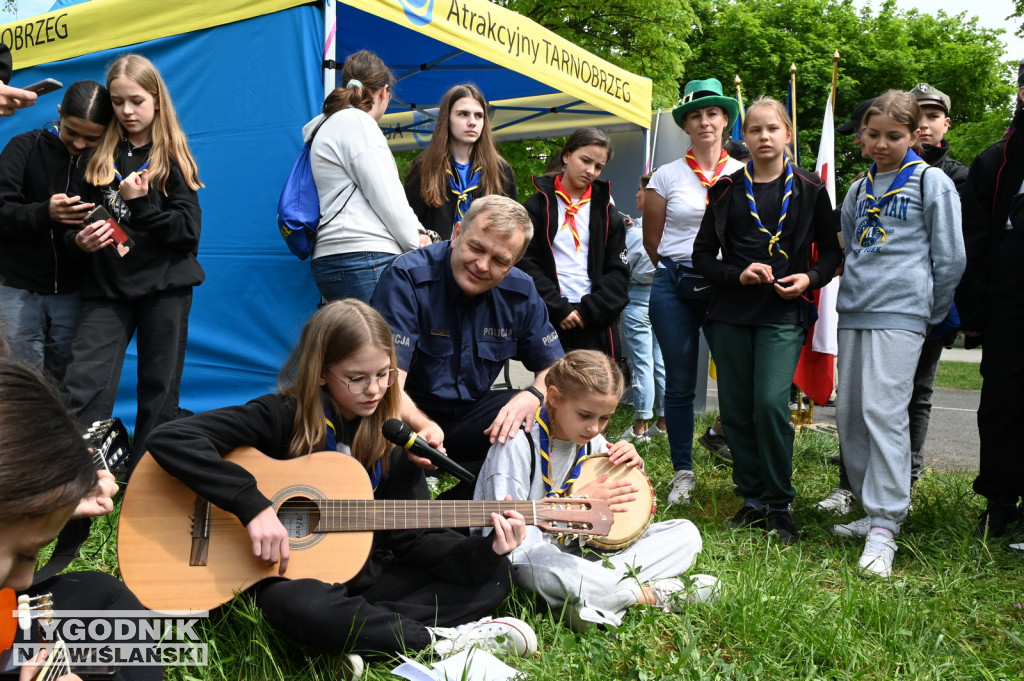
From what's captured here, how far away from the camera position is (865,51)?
104 ft

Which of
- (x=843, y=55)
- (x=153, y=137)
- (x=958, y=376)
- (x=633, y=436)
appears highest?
(x=843, y=55)

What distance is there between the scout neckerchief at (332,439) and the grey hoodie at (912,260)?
229 centimetres

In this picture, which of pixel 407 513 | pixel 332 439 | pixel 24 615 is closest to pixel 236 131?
pixel 332 439

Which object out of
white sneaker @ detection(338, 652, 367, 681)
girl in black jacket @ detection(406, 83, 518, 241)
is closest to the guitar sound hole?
white sneaker @ detection(338, 652, 367, 681)

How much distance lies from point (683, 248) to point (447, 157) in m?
1.39

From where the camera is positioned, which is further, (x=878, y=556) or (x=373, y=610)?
(x=878, y=556)

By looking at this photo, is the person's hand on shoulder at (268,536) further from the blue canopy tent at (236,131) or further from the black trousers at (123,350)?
the blue canopy tent at (236,131)

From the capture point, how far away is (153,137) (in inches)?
158

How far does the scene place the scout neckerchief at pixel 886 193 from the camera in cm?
377

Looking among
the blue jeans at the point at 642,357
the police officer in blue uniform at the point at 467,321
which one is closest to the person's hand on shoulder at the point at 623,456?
the police officer in blue uniform at the point at 467,321

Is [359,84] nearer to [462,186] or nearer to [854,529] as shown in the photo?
[462,186]

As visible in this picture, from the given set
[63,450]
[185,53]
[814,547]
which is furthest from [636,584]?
[185,53]

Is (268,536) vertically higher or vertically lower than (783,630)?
higher

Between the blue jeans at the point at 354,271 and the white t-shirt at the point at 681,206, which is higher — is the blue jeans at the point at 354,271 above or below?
below
